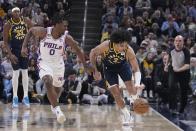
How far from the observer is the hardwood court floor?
9969mm

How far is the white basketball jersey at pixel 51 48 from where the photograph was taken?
1009cm

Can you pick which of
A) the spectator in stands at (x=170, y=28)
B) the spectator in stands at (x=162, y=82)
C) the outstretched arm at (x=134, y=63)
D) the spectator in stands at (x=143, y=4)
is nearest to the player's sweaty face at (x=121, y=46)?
the outstretched arm at (x=134, y=63)

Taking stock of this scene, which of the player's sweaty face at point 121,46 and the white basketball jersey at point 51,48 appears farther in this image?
the white basketball jersey at point 51,48

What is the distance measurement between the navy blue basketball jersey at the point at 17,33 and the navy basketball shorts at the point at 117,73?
300 centimetres

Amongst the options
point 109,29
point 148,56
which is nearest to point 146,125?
point 148,56

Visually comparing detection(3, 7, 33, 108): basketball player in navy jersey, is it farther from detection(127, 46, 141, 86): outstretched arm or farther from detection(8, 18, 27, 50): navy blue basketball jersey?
detection(127, 46, 141, 86): outstretched arm

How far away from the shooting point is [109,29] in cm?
1883

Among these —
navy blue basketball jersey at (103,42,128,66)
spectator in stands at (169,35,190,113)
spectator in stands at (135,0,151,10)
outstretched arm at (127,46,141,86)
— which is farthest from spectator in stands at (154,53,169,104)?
spectator in stands at (135,0,151,10)

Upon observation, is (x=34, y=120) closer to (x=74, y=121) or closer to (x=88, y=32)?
(x=74, y=121)

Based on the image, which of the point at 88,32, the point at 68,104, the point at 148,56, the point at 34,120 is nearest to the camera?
the point at 34,120

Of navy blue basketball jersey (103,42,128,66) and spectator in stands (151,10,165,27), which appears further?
spectator in stands (151,10,165,27)

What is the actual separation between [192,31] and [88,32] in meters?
3.76

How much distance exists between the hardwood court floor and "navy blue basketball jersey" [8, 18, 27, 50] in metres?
1.46

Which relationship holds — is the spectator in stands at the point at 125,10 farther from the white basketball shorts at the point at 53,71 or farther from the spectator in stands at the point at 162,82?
the white basketball shorts at the point at 53,71
